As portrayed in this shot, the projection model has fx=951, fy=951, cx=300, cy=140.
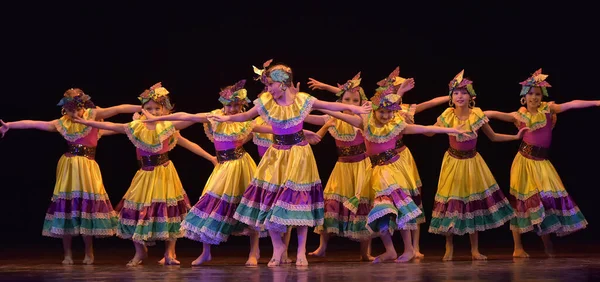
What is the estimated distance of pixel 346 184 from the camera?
6.90 meters

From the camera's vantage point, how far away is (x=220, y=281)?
4.98 meters

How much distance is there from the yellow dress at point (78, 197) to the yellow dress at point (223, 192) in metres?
0.85

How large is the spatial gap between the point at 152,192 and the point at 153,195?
2cm

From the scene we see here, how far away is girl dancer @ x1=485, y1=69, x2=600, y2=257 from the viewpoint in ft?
22.4

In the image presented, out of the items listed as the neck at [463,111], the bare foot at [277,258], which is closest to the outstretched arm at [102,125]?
the bare foot at [277,258]

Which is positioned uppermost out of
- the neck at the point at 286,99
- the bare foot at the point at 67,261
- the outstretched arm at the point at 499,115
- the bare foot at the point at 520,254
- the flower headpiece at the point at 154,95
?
the flower headpiece at the point at 154,95

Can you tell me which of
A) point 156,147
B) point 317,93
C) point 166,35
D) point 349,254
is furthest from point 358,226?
point 166,35

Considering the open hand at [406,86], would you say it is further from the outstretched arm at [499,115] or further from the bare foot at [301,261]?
the bare foot at [301,261]

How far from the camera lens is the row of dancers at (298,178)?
605 cm

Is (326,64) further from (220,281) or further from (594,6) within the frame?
(220,281)

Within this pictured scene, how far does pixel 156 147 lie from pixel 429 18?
9.61 feet

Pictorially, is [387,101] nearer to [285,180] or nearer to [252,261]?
[285,180]

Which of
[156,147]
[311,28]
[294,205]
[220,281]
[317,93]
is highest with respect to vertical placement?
[311,28]

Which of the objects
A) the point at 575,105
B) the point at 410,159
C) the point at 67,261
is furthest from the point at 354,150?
the point at 67,261
